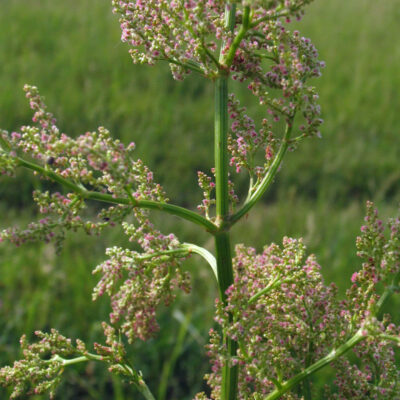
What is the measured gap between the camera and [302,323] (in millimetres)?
1149

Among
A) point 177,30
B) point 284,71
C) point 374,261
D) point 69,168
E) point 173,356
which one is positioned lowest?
point 374,261

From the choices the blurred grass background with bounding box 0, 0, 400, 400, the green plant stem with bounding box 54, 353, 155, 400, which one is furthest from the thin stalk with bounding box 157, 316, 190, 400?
the green plant stem with bounding box 54, 353, 155, 400

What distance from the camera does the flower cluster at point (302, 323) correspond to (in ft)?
3.51

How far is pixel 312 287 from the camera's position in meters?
1.22

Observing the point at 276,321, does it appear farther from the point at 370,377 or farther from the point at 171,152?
the point at 171,152

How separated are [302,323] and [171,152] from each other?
4871 millimetres

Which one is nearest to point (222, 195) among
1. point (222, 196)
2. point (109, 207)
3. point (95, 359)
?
point (222, 196)

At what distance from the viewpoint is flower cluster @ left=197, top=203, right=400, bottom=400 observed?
107 centimetres

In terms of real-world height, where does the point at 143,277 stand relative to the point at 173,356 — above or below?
below

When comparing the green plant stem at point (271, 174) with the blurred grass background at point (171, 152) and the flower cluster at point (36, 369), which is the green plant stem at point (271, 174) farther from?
the blurred grass background at point (171, 152)

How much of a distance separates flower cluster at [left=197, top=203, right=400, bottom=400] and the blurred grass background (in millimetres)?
2088

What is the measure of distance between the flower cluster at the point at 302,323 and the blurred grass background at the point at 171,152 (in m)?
2.09

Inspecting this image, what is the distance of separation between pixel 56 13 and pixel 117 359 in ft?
25.5

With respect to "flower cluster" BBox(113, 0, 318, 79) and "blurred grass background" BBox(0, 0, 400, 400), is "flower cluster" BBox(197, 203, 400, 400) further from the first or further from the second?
"blurred grass background" BBox(0, 0, 400, 400)
